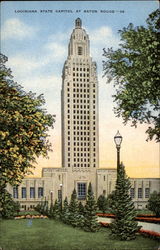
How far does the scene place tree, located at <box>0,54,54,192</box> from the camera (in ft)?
65.6

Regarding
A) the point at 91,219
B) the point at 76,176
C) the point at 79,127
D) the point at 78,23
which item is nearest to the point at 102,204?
the point at 79,127

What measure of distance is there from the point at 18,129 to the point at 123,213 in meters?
6.57

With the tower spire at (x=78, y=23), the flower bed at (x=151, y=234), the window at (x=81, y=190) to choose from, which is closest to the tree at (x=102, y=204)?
the window at (x=81, y=190)

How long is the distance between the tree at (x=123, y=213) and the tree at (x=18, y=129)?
4123 mm

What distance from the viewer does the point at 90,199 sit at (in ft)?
98.8

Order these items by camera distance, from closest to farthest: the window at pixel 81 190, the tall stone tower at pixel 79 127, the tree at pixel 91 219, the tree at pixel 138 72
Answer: the tree at pixel 138 72 < the tree at pixel 91 219 < the tall stone tower at pixel 79 127 < the window at pixel 81 190

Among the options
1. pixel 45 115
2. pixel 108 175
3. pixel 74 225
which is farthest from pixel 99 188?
pixel 45 115

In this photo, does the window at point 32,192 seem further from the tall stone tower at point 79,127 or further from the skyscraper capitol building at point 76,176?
the tall stone tower at point 79,127

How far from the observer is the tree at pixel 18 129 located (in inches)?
787

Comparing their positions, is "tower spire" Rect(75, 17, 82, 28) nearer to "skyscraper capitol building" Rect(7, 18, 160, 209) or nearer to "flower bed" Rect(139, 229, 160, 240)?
"flower bed" Rect(139, 229, 160, 240)

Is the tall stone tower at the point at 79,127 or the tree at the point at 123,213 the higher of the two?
the tall stone tower at the point at 79,127

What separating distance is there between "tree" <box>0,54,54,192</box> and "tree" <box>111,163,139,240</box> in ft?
13.5

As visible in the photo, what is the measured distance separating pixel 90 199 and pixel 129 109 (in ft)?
37.5

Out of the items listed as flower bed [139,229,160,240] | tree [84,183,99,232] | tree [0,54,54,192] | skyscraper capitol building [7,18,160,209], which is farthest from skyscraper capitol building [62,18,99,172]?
flower bed [139,229,160,240]
